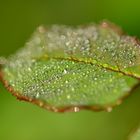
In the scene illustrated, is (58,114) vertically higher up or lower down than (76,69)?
lower down

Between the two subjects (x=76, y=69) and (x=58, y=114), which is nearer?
(x=76, y=69)

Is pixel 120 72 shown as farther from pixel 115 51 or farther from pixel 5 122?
pixel 5 122

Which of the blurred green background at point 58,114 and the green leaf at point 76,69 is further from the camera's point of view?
the blurred green background at point 58,114

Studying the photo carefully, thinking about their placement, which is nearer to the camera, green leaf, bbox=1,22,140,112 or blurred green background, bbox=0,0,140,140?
green leaf, bbox=1,22,140,112
